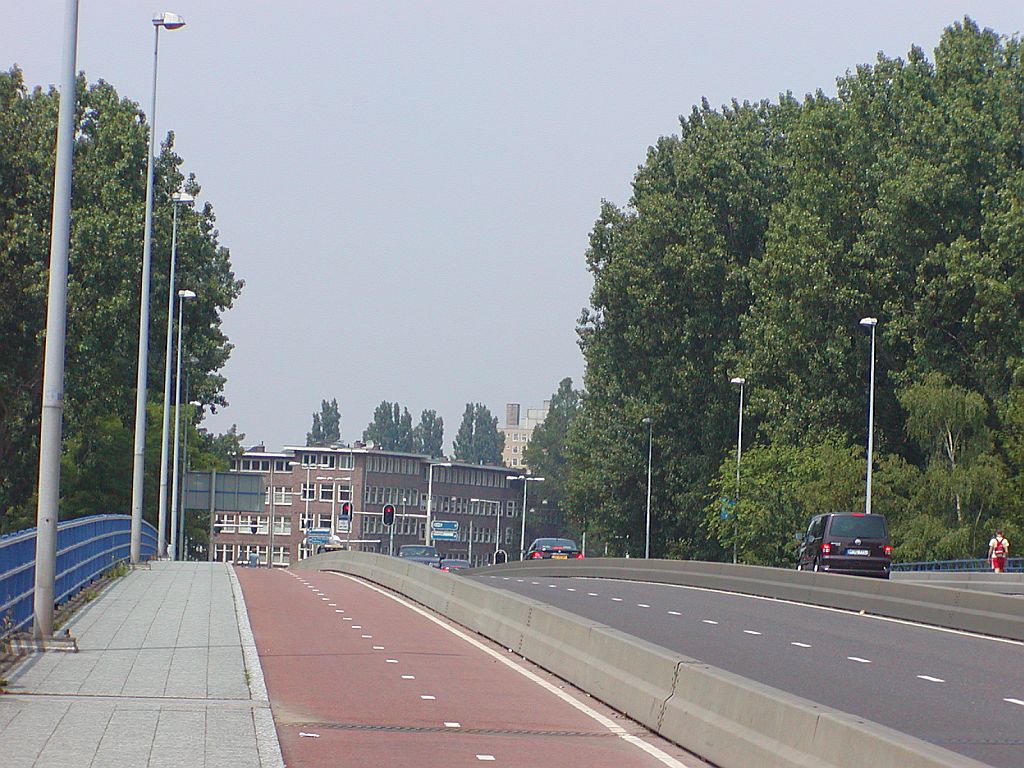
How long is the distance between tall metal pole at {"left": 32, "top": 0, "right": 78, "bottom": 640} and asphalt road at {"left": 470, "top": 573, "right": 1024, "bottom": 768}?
7173 mm

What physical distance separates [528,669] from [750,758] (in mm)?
7232

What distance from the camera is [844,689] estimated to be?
16.5 meters

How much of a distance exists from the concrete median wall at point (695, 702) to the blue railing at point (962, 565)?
35547 mm

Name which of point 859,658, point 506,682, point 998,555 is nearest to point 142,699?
point 506,682

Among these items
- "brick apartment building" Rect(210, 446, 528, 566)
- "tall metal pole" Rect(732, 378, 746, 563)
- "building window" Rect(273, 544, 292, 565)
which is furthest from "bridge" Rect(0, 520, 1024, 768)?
"building window" Rect(273, 544, 292, 565)

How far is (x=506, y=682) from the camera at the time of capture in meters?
16.4

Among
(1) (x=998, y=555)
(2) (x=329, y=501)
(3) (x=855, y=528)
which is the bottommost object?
(2) (x=329, y=501)

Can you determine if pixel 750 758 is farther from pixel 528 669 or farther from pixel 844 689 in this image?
pixel 528 669

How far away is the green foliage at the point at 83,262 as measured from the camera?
62.3m

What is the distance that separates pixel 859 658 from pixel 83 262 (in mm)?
47768

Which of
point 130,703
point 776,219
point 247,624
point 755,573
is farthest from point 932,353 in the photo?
point 130,703

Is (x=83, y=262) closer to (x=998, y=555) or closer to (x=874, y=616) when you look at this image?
(x=998, y=555)

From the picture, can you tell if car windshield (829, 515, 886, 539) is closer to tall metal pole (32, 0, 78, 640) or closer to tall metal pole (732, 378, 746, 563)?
tall metal pole (32, 0, 78, 640)

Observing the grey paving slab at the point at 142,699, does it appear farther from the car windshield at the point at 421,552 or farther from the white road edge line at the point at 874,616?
the car windshield at the point at 421,552
